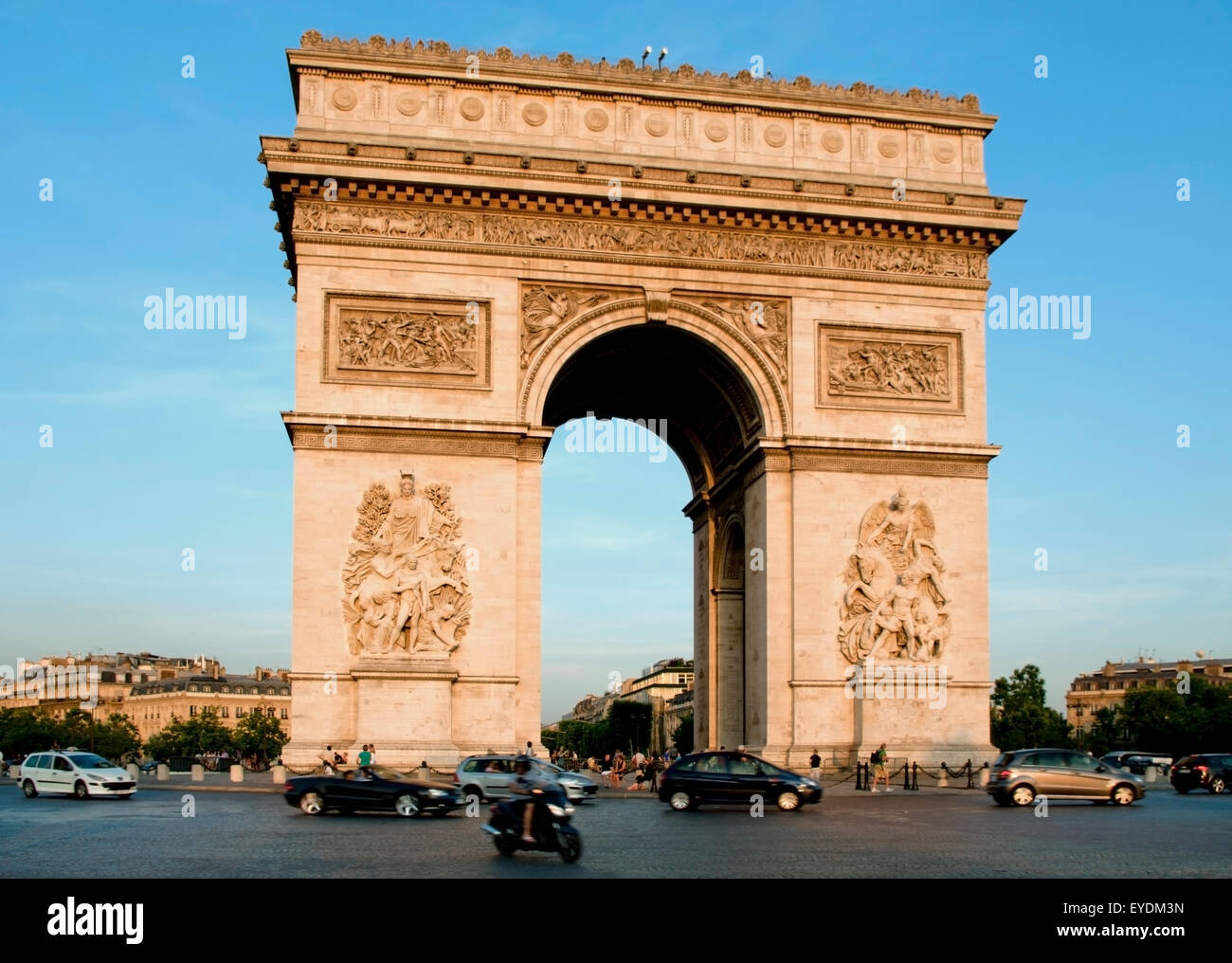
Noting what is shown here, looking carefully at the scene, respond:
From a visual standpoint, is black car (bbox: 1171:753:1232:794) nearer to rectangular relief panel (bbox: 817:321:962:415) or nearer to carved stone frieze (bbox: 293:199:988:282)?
rectangular relief panel (bbox: 817:321:962:415)

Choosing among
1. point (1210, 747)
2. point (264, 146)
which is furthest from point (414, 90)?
point (1210, 747)

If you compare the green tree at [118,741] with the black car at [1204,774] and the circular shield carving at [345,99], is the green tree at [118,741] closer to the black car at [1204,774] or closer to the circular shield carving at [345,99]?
the circular shield carving at [345,99]

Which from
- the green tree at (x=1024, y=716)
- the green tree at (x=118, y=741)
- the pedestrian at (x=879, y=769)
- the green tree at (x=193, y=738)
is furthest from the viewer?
the green tree at (x=193, y=738)

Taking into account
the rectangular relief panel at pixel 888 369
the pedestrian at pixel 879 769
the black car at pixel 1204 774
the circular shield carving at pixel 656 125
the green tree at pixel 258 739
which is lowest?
the green tree at pixel 258 739

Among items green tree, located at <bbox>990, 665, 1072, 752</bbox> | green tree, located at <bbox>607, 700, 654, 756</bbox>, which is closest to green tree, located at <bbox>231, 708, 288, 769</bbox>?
green tree, located at <bbox>607, 700, 654, 756</bbox>

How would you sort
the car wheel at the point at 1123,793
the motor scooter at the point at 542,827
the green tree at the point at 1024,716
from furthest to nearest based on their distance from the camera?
the green tree at the point at 1024,716 → the car wheel at the point at 1123,793 → the motor scooter at the point at 542,827

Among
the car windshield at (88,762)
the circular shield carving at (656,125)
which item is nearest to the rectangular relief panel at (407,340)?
the circular shield carving at (656,125)

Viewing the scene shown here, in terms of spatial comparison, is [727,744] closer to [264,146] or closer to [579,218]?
[579,218]
